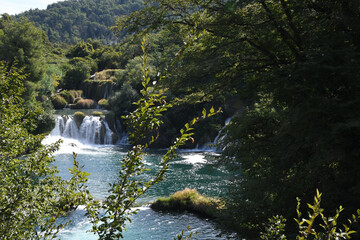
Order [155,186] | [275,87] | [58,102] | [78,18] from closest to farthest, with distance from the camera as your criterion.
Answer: [275,87] < [155,186] < [58,102] < [78,18]

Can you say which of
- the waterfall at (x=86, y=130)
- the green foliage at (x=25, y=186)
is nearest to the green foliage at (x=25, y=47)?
the waterfall at (x=86, y=130)

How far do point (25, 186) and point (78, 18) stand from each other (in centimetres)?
18032

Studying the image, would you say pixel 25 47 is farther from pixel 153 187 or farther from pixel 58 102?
pixel 153 187

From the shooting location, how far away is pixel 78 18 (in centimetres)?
→ 16662

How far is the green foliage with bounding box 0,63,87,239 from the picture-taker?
3068 millimetres

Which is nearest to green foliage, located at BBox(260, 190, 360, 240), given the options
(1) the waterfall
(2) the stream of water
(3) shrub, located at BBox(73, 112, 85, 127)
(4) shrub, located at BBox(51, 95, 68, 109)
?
(2) the stream of water

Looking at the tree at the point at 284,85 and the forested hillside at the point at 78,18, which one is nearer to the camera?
the tree at the point at 284,85


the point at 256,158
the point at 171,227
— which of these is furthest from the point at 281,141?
the point at 171,227

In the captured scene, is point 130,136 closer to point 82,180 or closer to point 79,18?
point 82,180

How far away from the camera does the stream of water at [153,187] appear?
39.2 feet

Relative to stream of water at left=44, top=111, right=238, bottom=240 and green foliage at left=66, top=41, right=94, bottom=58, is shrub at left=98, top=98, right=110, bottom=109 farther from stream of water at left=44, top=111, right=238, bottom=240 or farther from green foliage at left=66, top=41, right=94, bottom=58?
green foliage at left=66, top=41, right=94, bottom=58

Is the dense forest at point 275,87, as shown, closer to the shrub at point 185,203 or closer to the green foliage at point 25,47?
the shrub at point 185,203

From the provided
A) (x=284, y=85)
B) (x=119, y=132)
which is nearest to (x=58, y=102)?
(x=119, y=132)

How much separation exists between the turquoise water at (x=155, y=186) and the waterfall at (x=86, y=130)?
1.13m
